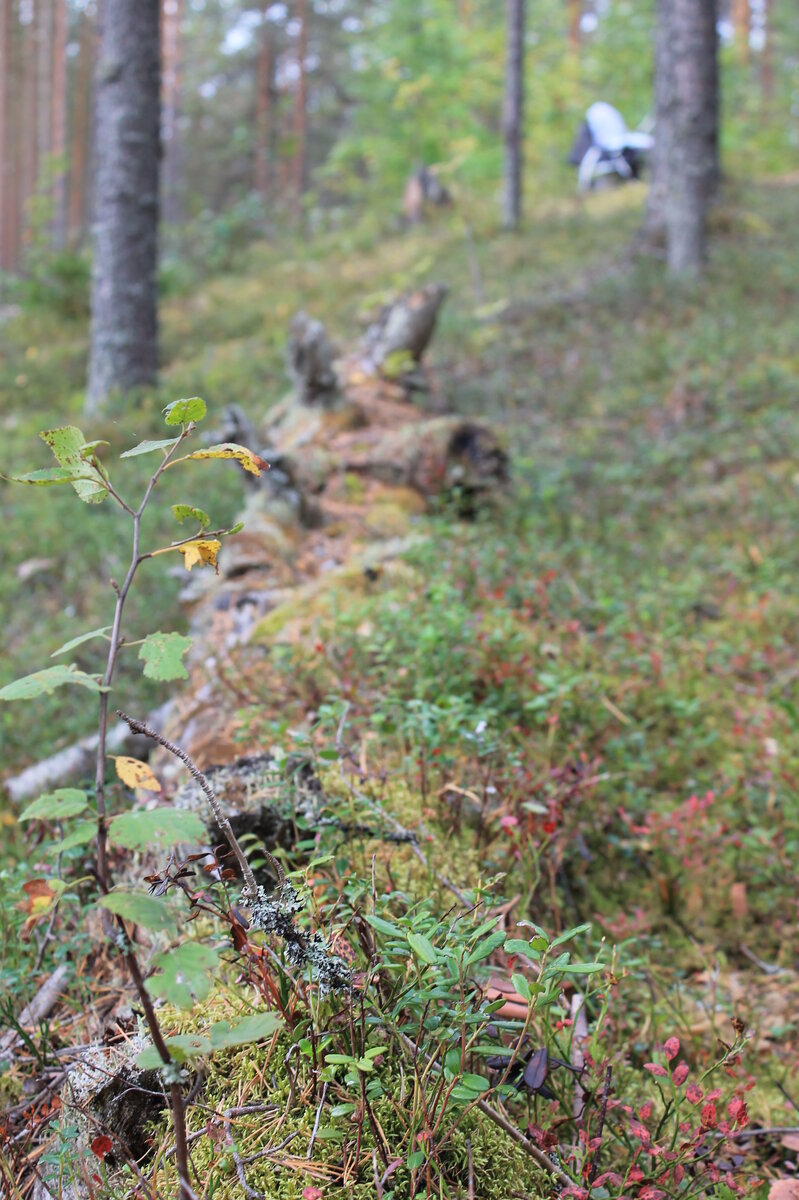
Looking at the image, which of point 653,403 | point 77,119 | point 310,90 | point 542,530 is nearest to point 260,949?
point 542,530

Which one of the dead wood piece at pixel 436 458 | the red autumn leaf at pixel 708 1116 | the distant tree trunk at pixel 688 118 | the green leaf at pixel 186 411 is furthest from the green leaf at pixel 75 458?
the distant tree trunk at pixel 688 118

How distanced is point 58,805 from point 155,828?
0.19 meters

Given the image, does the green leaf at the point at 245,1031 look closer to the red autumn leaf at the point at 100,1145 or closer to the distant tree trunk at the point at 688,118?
the red autumn leaf at the point at 100,1145

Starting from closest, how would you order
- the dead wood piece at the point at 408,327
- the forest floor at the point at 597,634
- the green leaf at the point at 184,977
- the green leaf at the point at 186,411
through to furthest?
the green leaf at the point at 184,977, the green leaf at the point at 186,411, the forest floor at the point at 597,634, the dead wood piece at the point at 408,327

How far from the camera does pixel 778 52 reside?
1320 inches

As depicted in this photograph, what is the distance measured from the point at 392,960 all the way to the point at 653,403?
741cm

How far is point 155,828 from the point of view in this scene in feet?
4.07

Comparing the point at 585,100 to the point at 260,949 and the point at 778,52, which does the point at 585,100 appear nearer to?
the point at 778,52

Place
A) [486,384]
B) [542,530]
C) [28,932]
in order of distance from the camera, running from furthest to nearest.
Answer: [486,384] < [542,530] < [28,932]

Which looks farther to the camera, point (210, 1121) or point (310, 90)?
point (310, 90)

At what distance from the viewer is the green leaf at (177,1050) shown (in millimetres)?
1245

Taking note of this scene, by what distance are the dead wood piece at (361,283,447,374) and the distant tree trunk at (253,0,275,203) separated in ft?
68.3

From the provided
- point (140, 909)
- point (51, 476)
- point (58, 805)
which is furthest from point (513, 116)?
point (140, 909)

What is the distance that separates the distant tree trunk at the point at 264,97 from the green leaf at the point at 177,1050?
90.8 feet
